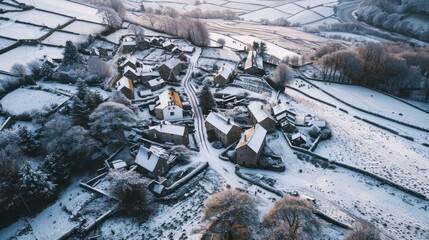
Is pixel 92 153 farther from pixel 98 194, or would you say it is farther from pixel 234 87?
pixel 234 87

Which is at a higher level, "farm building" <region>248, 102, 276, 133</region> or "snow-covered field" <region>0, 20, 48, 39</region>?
"snow-covered field" <region>0, 20, 48, 39</region>

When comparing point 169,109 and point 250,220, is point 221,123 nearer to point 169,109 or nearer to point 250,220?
point 169,109

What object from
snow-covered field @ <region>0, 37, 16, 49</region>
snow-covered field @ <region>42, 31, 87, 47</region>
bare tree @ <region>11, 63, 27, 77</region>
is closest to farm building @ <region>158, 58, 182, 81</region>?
bare tree @ <region>11, 63, 27, 77</region>

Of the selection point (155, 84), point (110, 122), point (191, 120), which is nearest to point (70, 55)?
point (155, 84)

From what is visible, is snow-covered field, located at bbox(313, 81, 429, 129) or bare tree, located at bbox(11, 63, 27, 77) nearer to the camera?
bare tree, located at bbox(11, 63, 27, 77)

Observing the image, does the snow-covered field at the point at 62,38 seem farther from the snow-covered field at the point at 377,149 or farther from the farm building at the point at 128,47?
the snow-covered field at the point at 377,149

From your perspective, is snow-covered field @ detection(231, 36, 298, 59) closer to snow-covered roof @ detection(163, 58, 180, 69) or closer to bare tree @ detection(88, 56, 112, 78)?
snow-covered roof @ detection(163, 58, 180, 69)

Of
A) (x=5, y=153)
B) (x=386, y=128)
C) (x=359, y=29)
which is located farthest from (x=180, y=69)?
(x=359, y=29)

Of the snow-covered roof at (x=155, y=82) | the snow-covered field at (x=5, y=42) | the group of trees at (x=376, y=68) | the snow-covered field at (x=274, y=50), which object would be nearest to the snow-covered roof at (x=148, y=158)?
the snow-covered roof at (x=155, y=82)
